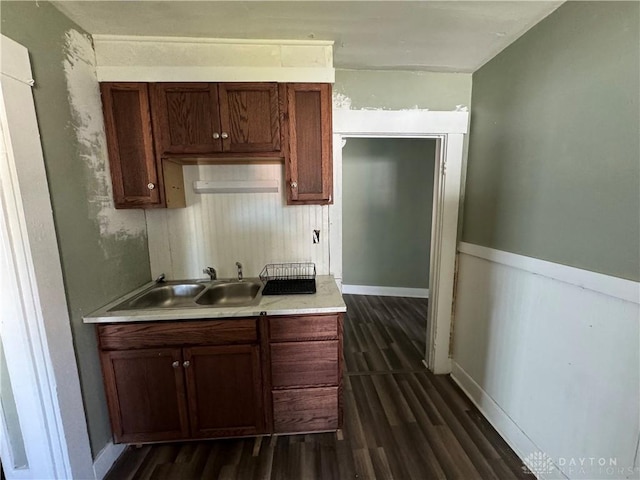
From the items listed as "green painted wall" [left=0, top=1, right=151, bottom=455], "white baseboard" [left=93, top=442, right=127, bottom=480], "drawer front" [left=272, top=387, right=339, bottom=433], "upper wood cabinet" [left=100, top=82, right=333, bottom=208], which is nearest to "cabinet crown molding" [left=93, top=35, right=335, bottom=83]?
"upper wood cabinet" [left=100, top=82, right=333, bottom=208]

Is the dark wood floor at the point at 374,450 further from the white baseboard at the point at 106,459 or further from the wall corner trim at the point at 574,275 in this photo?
the wall corner trim at the point at 574,275

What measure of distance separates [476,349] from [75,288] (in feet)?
8.22

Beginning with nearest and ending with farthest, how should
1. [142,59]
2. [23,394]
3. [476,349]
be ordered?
[23,394], [142,59], [476,349]

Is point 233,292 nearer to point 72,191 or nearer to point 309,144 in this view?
point 72,191

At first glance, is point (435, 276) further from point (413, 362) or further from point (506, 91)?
point (506, 91)

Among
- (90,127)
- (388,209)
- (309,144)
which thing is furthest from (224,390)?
(388,209)

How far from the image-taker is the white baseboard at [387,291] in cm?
393

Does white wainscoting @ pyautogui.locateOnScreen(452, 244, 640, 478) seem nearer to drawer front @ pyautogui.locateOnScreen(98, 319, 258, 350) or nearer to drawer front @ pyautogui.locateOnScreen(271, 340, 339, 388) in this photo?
drawer front @ pyautogui.locateOnScreen(271, 340, 339, 388)

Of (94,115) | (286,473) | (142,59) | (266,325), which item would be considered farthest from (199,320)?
(142,59)

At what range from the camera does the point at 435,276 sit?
84.9 inches

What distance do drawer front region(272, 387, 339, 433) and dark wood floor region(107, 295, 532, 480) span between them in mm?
107

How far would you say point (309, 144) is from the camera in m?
1.61

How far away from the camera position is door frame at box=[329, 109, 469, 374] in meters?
1.88

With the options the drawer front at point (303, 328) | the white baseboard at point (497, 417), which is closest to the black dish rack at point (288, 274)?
the drawer front at point (303, 328)
